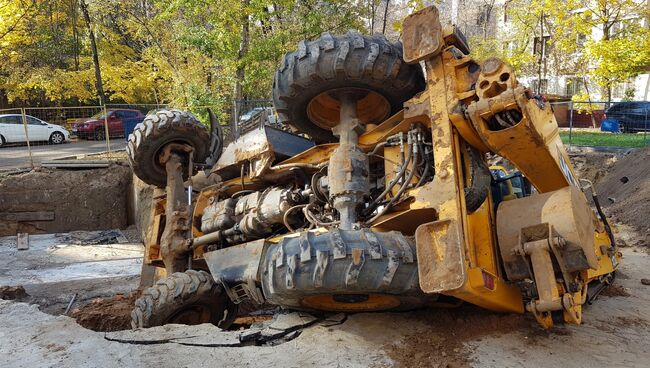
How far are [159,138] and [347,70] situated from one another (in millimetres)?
3394

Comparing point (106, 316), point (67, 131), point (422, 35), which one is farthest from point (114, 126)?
point (422, 35)

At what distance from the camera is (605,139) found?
16.8 meters

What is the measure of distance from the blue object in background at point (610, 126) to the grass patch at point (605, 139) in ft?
4.06

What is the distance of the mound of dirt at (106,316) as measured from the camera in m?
6.80

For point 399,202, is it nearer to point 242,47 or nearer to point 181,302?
point 181,302

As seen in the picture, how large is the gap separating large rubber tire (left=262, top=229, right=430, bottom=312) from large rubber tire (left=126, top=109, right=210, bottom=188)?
11.9 feet

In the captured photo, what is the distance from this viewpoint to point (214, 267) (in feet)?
18.4

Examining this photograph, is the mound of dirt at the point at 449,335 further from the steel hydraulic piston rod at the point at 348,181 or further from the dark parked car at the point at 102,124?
the dark parked car at the point at 102,124

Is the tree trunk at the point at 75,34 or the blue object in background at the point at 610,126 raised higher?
the tree trunk at the point at 75,34

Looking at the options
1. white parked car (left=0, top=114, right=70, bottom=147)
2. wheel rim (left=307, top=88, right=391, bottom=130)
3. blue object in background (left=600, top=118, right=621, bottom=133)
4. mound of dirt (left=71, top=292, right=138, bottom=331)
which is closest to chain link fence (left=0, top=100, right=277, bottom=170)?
white parked car (left=0, top=114, right=70, bottom=147)

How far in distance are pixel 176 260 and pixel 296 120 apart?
90.1 inches

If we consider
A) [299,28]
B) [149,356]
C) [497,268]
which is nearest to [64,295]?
[149,356]

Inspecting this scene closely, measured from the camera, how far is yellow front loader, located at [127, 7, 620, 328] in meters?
3.85

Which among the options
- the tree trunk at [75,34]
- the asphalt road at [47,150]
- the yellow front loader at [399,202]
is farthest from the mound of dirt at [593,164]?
the tree trunk at [75,34]
